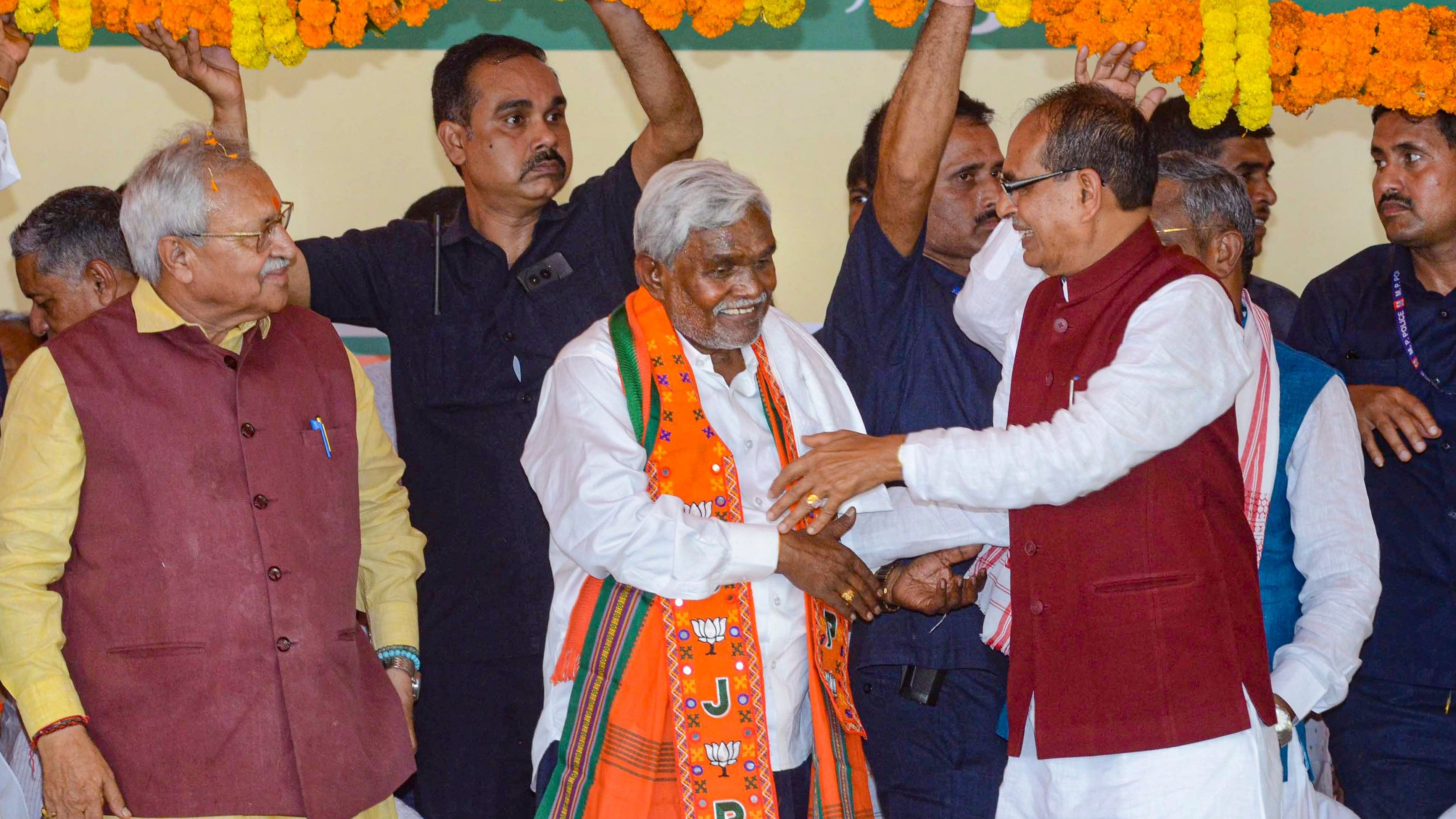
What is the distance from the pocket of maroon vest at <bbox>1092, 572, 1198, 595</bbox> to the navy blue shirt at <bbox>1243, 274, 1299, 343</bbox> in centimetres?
224

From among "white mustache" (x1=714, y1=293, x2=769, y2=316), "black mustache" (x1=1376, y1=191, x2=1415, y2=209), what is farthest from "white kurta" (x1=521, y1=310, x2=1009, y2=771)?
"black mustache" (x1=1376, y1=191, x2=1415, y2=209)

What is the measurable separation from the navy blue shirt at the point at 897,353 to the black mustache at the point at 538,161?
37.9 inches

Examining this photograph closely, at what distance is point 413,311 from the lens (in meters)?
4.27

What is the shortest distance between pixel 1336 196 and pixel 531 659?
3.93 metres

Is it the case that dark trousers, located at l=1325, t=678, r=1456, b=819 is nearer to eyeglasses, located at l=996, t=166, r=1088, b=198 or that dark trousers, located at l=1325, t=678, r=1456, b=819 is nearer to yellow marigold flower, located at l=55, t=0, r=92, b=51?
eyeglasses, located at l=996, t=166, r=1088, b=198

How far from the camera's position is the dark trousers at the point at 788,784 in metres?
3.27

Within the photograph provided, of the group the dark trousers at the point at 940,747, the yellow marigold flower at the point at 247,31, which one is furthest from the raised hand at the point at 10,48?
the dark trousers at the point at 940,747

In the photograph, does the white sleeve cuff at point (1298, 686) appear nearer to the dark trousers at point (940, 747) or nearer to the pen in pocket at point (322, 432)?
the dark trousers at point (940, 747)

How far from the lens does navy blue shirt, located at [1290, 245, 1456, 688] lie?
4195 mm

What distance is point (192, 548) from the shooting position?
10.4 feet

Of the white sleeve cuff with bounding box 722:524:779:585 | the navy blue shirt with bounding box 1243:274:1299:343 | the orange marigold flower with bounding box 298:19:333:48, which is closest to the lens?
the white sleeve cuff with bounding box 722:524:779:585

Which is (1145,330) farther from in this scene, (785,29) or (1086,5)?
(785,29)

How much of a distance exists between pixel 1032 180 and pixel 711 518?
98 centimetres

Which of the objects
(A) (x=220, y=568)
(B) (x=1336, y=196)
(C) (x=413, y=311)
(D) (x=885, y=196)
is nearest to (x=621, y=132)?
(C) (x=413, y=311)
